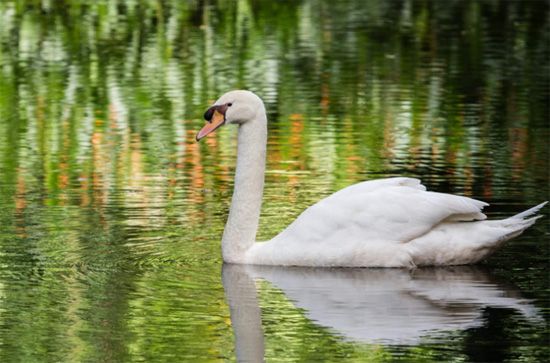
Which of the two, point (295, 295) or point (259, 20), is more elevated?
point (295, 295)

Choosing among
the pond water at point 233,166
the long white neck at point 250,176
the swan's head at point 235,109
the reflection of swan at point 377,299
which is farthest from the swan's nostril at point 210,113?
the reflection of swan at point 377,299

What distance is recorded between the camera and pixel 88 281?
31.9ft

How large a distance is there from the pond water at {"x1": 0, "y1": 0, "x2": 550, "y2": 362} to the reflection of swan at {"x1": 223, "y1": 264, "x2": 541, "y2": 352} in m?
Result: 0.02

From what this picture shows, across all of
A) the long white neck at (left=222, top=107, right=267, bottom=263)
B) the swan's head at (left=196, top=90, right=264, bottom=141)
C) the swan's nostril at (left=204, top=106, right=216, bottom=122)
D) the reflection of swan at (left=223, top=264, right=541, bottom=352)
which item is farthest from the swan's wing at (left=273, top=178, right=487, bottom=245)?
the swan's nostril at (left=204, top=106, right=216, bottom=122)

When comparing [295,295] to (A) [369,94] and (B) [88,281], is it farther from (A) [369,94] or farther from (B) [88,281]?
(A) [369,94]

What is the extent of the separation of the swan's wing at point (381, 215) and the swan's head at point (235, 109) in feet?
2.73

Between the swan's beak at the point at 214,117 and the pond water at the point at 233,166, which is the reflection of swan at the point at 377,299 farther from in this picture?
the swan's beak at the point at 214,117

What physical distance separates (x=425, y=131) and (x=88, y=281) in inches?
320

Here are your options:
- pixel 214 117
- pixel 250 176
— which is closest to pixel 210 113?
pixel 214 117

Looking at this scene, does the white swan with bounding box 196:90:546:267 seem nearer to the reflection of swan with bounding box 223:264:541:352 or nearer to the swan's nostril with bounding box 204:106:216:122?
the reflection of swan with bounding box 223:264:541:352

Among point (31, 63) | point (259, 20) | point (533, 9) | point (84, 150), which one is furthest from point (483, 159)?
point (533, 9)

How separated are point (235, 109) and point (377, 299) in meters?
1.90

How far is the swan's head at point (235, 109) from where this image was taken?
10.5m

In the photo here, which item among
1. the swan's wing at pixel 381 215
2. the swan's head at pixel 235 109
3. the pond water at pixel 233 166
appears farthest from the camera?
the swan's head at pixel 235 109
